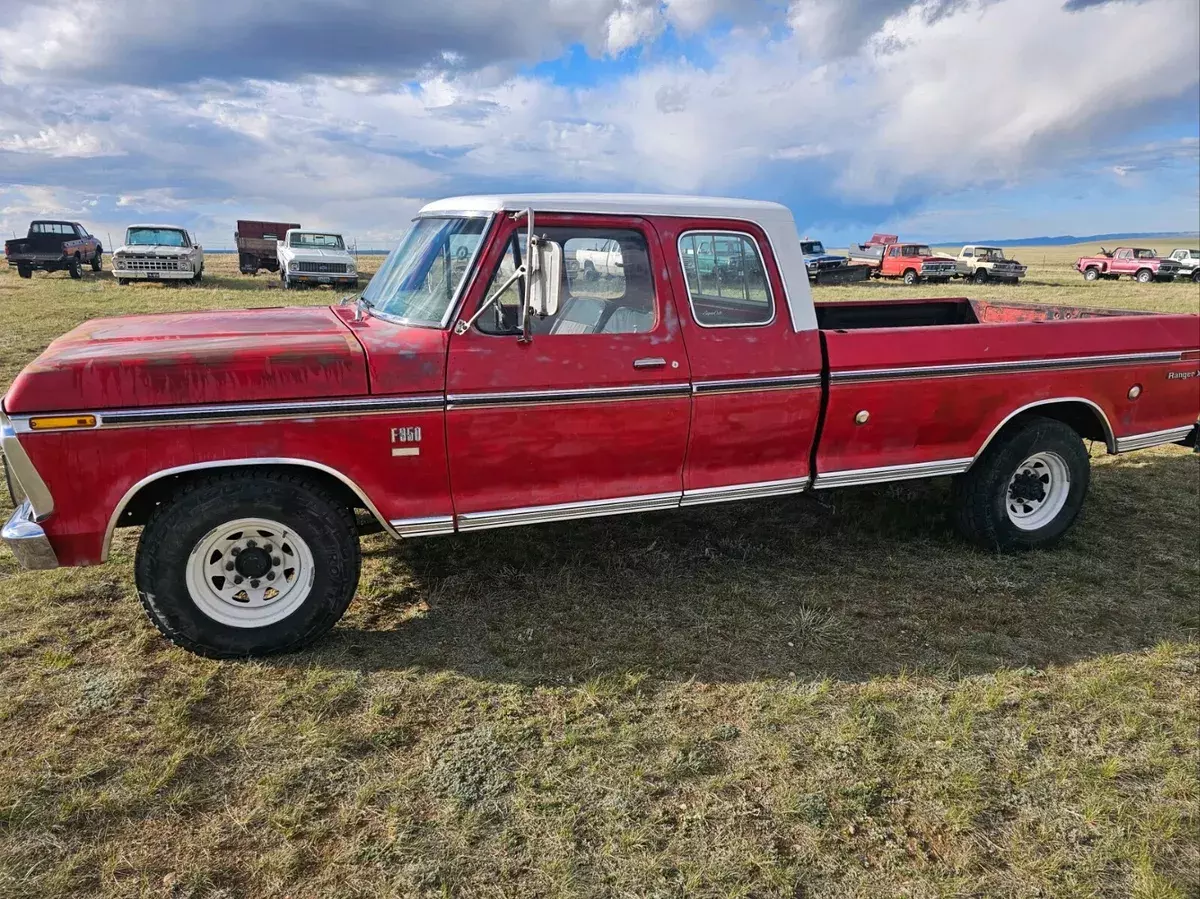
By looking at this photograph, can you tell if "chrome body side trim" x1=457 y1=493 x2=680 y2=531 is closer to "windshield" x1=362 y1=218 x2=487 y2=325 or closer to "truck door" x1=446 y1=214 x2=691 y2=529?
"truck door" x1=446 y1=214 x2=691 y2=529

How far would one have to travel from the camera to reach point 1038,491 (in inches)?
202

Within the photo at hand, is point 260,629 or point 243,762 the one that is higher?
point 260,629

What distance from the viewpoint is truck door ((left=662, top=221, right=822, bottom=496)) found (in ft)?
13.4

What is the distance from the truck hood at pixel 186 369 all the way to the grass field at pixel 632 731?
49.2 inches

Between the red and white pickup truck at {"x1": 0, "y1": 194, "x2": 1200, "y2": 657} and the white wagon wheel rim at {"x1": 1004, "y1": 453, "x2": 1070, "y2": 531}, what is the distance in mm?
Result: 209

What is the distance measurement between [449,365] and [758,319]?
1.67 meters

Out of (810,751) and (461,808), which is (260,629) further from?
(810,751)

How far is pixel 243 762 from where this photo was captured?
9.94 ft

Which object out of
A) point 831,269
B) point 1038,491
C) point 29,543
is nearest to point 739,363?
point 1038,491

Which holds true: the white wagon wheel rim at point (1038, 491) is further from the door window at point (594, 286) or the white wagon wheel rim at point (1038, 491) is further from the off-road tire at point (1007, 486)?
the door window at point (594, 286)

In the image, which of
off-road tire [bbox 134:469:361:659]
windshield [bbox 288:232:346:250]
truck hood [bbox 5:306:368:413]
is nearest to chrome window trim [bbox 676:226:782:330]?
truck hood [bbox 5:306:368:413]

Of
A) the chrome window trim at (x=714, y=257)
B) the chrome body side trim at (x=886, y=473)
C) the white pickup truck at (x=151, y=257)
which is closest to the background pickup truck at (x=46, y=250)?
the white pickup truck at (x=151, y=257)

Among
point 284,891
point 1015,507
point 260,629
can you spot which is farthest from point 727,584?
point 284,891

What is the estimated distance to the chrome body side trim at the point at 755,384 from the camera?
4.05 m
